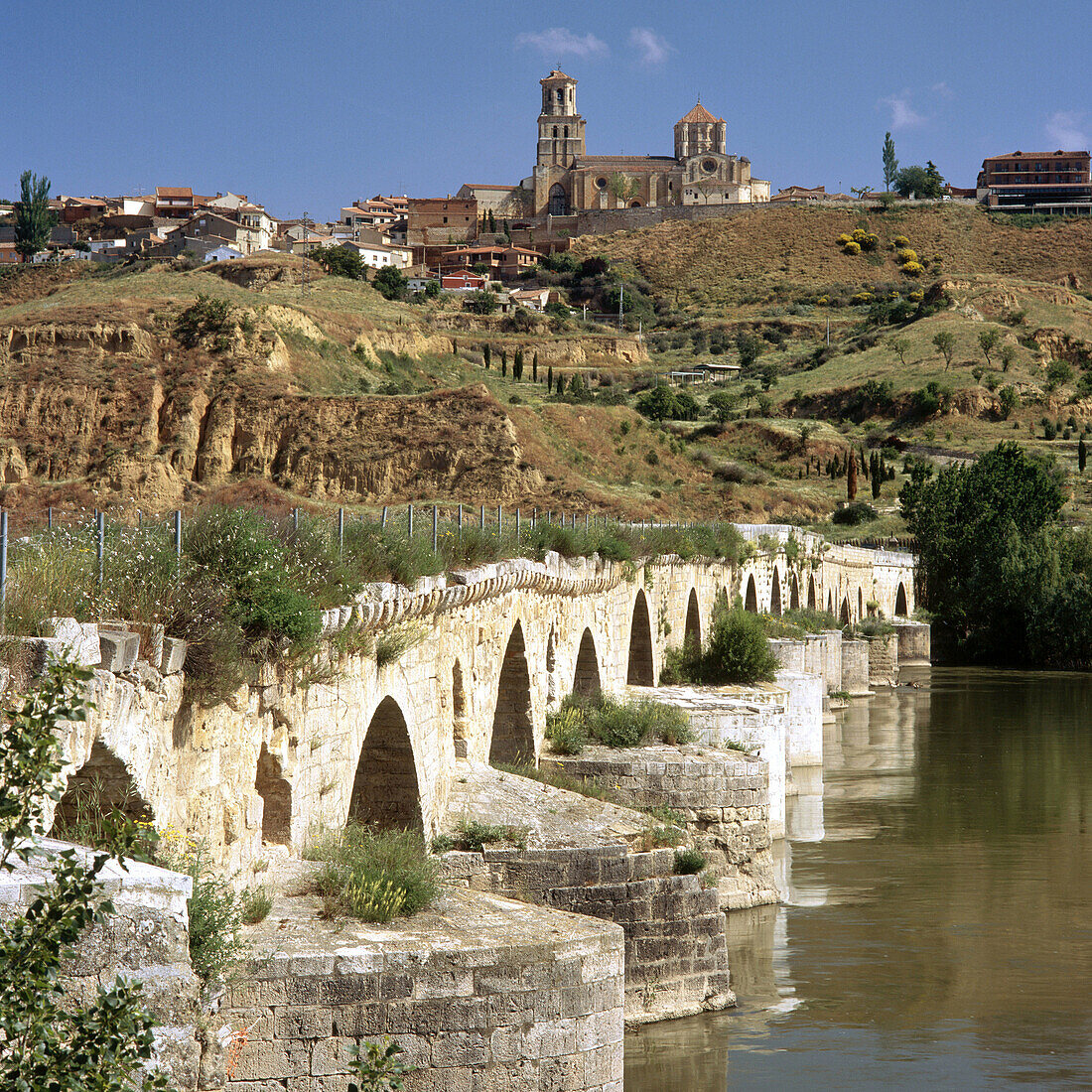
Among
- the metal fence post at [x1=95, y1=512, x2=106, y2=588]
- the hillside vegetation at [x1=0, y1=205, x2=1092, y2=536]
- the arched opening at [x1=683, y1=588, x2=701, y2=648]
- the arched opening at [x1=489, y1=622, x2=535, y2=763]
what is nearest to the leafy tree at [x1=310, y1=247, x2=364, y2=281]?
the hillside vegetation at [x1=0, y1=205, x2=1092, y2=536]

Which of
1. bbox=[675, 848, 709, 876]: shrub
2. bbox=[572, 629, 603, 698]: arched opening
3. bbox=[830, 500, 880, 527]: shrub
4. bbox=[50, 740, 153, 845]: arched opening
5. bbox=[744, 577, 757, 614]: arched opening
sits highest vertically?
bbox=[830, 500, 880, 527]: shrub

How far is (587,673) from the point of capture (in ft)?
54.5

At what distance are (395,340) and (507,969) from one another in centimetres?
5368

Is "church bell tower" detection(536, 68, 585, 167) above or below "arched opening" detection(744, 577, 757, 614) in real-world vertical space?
above

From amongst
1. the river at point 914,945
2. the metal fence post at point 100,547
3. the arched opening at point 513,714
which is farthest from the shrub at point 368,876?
the arched opening at point 513,714

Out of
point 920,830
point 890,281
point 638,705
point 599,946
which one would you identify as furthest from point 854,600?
point 890,281

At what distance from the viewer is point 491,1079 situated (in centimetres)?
640

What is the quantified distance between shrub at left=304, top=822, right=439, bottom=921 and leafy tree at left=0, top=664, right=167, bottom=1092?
293cm

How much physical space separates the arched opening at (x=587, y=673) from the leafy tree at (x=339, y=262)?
61410mm

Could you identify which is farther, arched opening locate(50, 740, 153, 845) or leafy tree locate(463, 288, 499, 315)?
leafy tree locate(463, 288, 499, 315)

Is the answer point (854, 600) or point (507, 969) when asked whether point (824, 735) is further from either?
point (507, 969)

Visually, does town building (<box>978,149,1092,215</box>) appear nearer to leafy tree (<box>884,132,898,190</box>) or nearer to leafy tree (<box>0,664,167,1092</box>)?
leafy tree (<box>884,132,898,190</box>)

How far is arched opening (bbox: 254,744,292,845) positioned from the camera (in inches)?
268

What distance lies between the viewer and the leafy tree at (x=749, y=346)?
3169 inches
